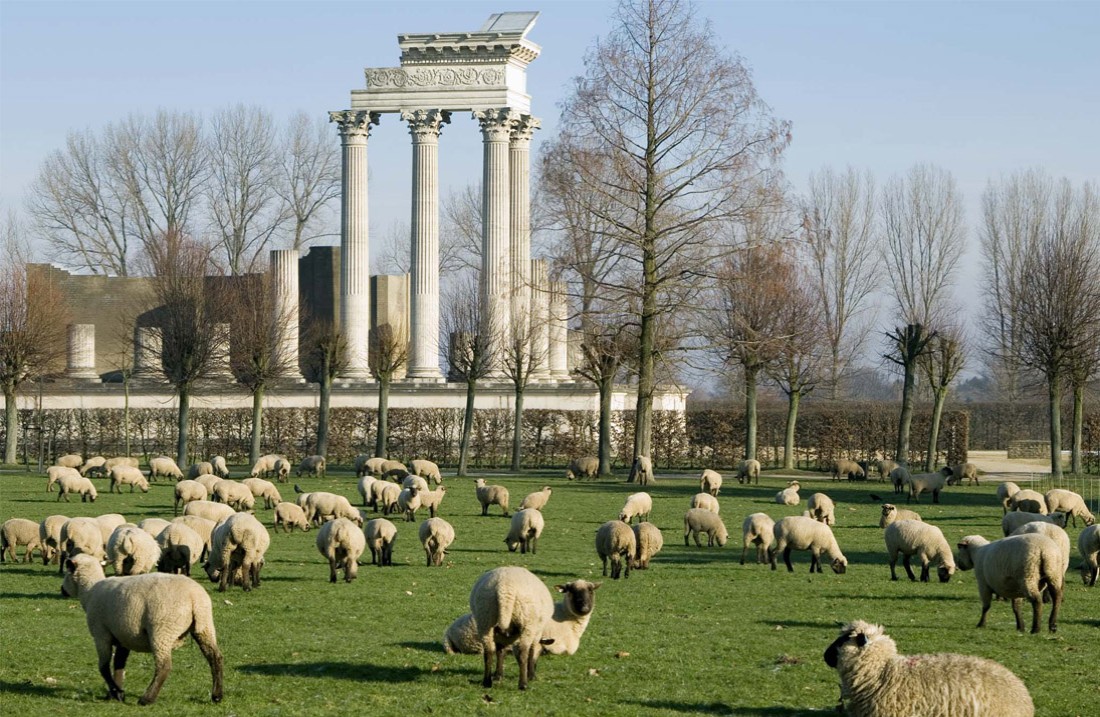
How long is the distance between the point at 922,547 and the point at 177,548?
1033 centimetres

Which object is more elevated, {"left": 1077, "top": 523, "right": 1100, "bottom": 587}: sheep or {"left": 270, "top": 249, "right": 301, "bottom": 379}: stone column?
{"left": 270, "top": 249, "right": 301, "bottom": 379}: stone column

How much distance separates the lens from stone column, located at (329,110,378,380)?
63375mm

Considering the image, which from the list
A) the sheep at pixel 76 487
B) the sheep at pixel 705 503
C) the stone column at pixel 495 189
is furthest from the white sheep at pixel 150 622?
the stone column at pixel 495 189

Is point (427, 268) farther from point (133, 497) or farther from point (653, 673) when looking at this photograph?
point (653, 673)

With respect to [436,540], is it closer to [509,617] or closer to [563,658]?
[563,658]

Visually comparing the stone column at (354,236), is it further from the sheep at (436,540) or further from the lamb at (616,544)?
the lamb at (616,544)

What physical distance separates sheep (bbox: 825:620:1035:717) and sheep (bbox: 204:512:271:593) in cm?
1044

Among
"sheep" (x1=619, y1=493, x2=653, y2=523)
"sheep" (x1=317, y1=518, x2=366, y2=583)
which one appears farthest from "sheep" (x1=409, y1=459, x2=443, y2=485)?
"sheep" (x1=317, y1=518, x2=366, y2=583)

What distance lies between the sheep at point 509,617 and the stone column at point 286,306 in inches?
1660

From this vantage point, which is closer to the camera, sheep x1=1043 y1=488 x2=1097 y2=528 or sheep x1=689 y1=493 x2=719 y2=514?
sheep x1=689 y1=493 x2=719 y2=514

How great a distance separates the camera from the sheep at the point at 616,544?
21.4 m

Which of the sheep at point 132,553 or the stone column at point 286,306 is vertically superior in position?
the stone column at point 286,306

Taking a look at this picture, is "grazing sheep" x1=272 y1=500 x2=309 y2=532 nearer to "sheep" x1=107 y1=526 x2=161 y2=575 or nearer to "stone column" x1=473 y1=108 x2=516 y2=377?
"sheep" x1=107 y1=526 x2=161 y2=575

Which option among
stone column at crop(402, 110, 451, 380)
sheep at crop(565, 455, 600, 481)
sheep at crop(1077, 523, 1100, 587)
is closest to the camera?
sheep at crop(1077, 523, 1100, 587)
